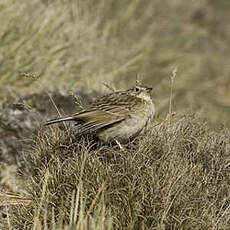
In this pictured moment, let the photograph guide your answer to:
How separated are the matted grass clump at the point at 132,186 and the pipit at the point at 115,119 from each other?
0.32 feet

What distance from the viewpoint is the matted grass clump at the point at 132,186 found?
4.03 metres

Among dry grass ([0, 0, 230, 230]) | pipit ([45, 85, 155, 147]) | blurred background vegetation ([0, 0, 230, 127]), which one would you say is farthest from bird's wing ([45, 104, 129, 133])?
blurred background vegetation ([0, 0, 230, 127])

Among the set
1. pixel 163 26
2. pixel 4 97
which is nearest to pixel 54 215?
pixel 4 97

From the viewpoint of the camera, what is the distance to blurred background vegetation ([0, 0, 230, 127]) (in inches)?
345

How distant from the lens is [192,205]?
412 cm

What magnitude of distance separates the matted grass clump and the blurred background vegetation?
1.61 metres

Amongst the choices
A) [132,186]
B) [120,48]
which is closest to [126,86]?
[120,48]

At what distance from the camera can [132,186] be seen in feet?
13.7

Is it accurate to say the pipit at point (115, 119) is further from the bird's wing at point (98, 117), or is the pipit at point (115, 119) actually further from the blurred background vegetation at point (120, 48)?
the blurred background vegetation at point (120, 48)

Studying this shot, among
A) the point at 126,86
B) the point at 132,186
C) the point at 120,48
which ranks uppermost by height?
the point at 120,48

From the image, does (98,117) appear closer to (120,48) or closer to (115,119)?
(115,119)

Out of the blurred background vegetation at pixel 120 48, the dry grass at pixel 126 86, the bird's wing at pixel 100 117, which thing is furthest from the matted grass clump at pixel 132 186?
the blurred background vegetation at pixel 120 48

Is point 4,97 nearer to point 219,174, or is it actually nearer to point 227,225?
point 219,174

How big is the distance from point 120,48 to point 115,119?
6637mm
